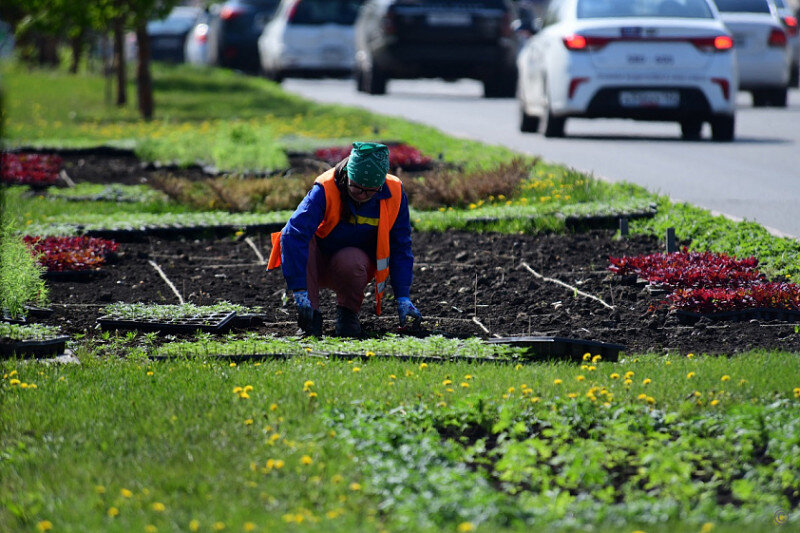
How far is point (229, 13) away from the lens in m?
31.5

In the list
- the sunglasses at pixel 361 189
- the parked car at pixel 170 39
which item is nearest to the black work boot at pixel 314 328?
the sunglasses at pixel 361 189

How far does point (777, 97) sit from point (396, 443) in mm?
16808

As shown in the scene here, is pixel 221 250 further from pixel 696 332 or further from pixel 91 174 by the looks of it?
pixel 91 174

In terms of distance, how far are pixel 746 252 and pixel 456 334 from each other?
2295 mm

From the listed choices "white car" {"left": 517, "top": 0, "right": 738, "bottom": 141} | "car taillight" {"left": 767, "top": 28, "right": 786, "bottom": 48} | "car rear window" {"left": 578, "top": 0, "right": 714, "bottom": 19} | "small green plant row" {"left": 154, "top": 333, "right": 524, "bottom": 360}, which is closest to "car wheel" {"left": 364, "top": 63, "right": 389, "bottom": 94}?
"car taillight" {"left": 767, "top": 28, "right": 786, "bottom": 48}

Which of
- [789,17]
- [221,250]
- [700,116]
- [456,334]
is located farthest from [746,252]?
[789,17]

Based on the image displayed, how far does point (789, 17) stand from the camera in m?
21.0

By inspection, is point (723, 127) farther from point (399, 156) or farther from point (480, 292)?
point (480, 292)

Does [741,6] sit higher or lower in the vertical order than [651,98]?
higher

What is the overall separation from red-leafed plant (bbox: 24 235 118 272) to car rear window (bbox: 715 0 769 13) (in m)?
12.8

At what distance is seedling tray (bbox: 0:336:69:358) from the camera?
20.0 feet

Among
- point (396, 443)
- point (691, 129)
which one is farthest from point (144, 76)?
point (396, 443)

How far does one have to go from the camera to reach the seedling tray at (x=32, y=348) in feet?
20.0

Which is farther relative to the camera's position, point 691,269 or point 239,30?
point 239,30
